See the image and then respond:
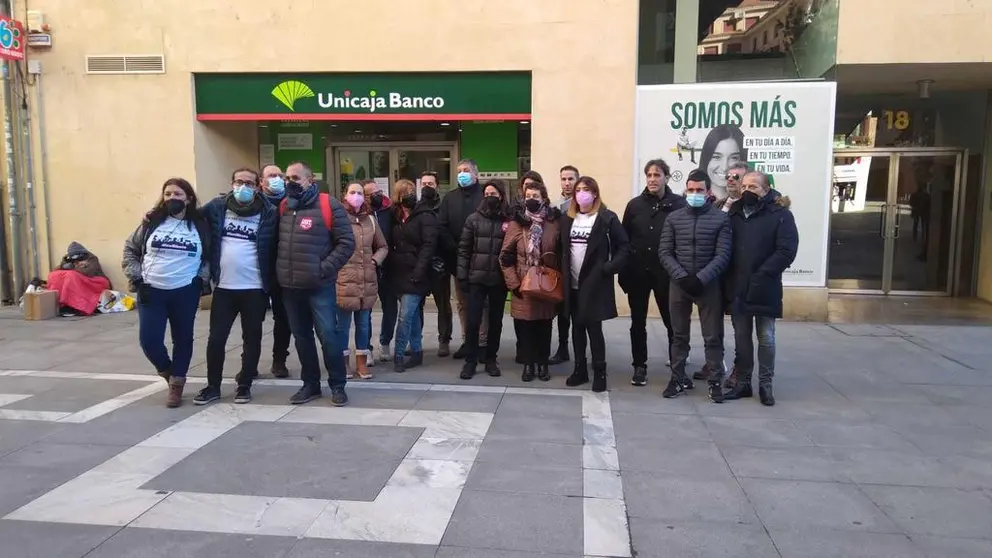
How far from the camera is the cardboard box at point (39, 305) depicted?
9.70 metres

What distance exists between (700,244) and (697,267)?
19 centimetres

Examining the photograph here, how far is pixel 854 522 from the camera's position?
12.6 ft

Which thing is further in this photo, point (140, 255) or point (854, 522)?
point (140, 255)

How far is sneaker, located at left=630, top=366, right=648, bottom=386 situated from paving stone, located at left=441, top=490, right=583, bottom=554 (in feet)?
8.63

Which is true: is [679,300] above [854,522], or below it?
above

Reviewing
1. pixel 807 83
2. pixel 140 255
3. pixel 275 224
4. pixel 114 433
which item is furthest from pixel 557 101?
pixel 114 433

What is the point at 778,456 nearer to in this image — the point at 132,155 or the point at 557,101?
the point at 557,101

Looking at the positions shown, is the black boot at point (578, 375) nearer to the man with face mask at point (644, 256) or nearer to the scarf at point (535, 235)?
the man with face mask at point (644, 256)

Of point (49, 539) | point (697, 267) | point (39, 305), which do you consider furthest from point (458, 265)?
point (39, 305)

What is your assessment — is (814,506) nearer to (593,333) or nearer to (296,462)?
(593,333)

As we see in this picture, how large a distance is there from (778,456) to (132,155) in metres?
9.45

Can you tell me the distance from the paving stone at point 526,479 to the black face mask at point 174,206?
3.00 meters

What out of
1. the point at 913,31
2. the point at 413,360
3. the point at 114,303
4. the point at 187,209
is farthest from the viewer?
the point at 114,303

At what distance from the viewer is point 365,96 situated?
10.2m
